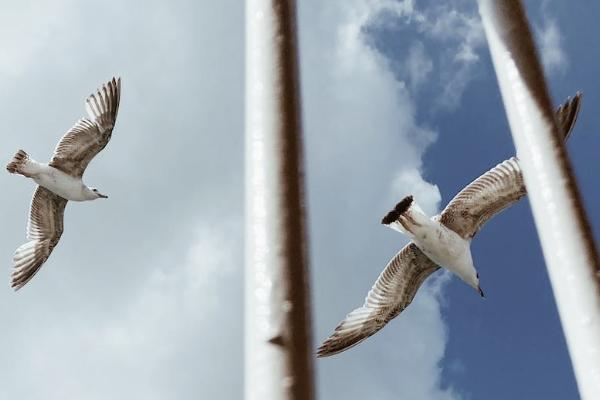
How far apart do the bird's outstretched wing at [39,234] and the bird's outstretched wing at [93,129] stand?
1.29 meters

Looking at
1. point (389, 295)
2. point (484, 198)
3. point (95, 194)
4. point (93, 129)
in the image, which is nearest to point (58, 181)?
point (95, 194)

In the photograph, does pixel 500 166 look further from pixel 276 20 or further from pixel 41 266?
pixel 41 266

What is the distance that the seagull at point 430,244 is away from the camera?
11.8m

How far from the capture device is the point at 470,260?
13.4 metres

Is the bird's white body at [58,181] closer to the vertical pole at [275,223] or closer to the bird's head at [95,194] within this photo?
the bird's head at [95,194]

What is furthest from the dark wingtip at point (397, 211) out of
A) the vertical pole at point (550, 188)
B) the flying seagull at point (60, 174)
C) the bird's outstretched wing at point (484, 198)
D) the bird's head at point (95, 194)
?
the bird's head at point (95, 194)

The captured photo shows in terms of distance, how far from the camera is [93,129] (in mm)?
16000

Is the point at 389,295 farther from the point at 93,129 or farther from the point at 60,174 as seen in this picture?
the point at 60,174

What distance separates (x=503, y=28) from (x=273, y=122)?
227 centimetres

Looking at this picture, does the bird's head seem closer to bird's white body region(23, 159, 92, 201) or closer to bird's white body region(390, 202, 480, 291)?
bird's white body region(23, 159, 92, 201)

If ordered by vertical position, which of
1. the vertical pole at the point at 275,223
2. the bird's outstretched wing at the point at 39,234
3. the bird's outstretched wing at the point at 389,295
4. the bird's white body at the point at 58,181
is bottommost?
the vertical pole at the point at 275,223

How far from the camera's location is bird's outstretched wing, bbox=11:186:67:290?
17141 mm

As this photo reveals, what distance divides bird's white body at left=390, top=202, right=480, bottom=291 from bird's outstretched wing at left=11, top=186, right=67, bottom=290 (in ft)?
27.2

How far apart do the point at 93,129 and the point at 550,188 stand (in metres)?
12.4
